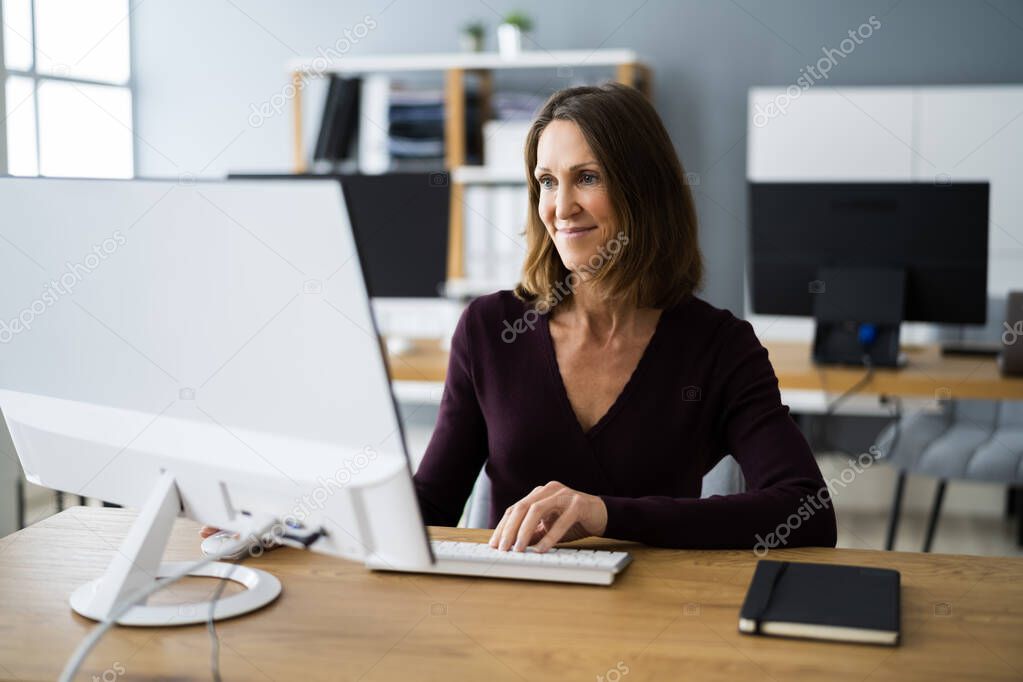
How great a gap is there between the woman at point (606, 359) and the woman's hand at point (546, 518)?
0.30 meters

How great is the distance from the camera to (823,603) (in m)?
1.14

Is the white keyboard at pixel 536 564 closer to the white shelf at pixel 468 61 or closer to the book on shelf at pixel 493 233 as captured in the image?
the book on shelf at pixel 493 233

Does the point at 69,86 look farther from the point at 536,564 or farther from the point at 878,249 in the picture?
the point at 536,564

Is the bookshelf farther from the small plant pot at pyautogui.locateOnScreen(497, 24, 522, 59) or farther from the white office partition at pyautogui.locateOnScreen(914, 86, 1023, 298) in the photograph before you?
the white office partition at pyautogui.locateOnScreen(914, 86, 1023, 298)

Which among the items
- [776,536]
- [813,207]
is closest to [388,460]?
[776,536]

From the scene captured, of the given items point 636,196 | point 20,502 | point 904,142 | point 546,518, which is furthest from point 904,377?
point 20,502

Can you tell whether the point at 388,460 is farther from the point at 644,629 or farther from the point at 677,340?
the point at 677,340

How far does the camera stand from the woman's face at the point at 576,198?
1.68 metres

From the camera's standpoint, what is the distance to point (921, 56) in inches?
179

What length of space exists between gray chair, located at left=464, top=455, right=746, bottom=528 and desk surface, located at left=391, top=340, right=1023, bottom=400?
3.96 feet

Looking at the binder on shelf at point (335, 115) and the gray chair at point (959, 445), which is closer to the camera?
the gray chair at point (959, 445)

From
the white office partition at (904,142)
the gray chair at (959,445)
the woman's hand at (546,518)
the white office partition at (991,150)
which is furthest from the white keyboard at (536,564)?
the white office partition at (991,150)

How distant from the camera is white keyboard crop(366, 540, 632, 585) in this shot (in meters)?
1.24

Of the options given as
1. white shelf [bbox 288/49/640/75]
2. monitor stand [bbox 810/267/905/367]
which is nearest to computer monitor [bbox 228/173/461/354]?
monitor stand [bbox 810/267/905/367]
